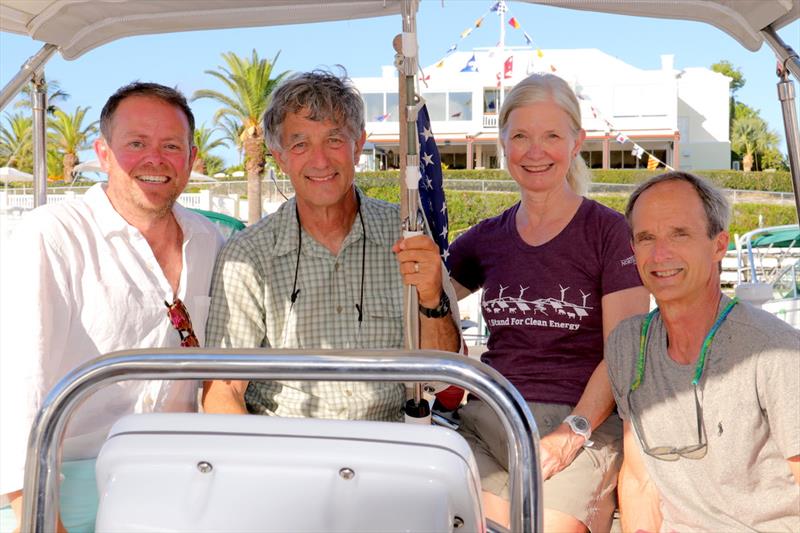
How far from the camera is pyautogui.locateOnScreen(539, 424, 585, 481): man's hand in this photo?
8.55 ft

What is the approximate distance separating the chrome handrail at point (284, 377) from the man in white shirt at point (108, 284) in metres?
0.97

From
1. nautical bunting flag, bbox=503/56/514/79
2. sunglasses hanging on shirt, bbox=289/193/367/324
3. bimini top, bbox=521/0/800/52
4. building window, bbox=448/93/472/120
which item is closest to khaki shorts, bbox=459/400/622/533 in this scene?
sunglasses hanging on shirt, bbox=289/193/367/324

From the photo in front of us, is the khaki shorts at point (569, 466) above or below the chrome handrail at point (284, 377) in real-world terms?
below

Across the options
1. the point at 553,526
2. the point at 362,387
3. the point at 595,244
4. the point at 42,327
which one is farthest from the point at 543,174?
the point at 42,327

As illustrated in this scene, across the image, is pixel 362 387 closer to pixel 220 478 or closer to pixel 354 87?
pixel 354 87

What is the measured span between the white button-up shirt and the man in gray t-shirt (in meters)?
1.44

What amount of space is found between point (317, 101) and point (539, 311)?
1.04 meters

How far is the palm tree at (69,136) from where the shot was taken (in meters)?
41.5

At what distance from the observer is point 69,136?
136 feet

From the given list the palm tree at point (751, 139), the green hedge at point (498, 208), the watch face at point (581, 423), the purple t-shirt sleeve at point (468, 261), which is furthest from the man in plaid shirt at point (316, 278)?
the palm tree at point (751, 139)

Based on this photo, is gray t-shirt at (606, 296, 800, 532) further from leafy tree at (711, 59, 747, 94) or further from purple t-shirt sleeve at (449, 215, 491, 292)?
A: leafy tree at (711, 59, 747, 94)

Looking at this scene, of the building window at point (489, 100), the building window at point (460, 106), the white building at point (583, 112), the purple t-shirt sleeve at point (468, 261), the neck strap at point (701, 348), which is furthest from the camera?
the building window at point (489, 100)

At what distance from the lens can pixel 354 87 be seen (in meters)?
3.02

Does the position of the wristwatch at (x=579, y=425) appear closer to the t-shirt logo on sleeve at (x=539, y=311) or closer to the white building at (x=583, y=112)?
the t-shirt logo on sleeve at (x=539, y=311)
